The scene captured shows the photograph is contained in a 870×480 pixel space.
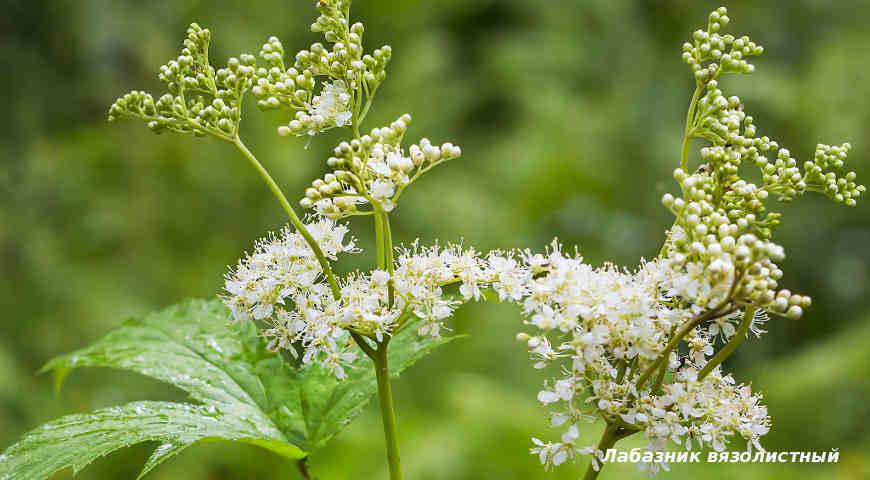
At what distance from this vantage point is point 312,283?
174cm

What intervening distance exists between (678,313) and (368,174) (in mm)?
667

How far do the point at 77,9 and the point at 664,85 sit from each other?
5241mm

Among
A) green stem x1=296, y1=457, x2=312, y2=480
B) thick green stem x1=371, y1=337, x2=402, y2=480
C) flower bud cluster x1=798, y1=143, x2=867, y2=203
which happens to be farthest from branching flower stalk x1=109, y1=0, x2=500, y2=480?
flower bud cluster x1=798, y1=143, x2=867, y2=203

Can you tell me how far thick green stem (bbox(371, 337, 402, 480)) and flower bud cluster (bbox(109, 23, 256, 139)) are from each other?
23.1 inches

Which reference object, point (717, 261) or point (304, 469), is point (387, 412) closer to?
point (304, 469)

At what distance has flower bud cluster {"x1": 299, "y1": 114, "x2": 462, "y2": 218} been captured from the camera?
1637 millimetres

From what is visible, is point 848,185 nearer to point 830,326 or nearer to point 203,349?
point 203,349

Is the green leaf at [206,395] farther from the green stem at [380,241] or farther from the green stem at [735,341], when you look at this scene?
the green stem at [735,341]

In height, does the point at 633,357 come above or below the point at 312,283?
below

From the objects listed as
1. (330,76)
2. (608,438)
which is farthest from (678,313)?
(330,76)

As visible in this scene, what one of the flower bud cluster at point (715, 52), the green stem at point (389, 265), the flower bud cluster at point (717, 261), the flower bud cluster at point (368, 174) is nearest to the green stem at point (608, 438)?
the flower bud cluster at point (717, 261)

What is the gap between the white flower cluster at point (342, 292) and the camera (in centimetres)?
164

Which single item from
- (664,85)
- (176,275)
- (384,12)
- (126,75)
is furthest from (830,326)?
(126,75)

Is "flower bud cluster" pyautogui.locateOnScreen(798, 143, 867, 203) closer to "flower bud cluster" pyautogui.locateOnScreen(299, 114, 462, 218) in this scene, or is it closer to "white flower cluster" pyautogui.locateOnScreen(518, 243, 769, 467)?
"white flower cluster" pyautogui.locateOnScreen(518, 243, 769, 467)
